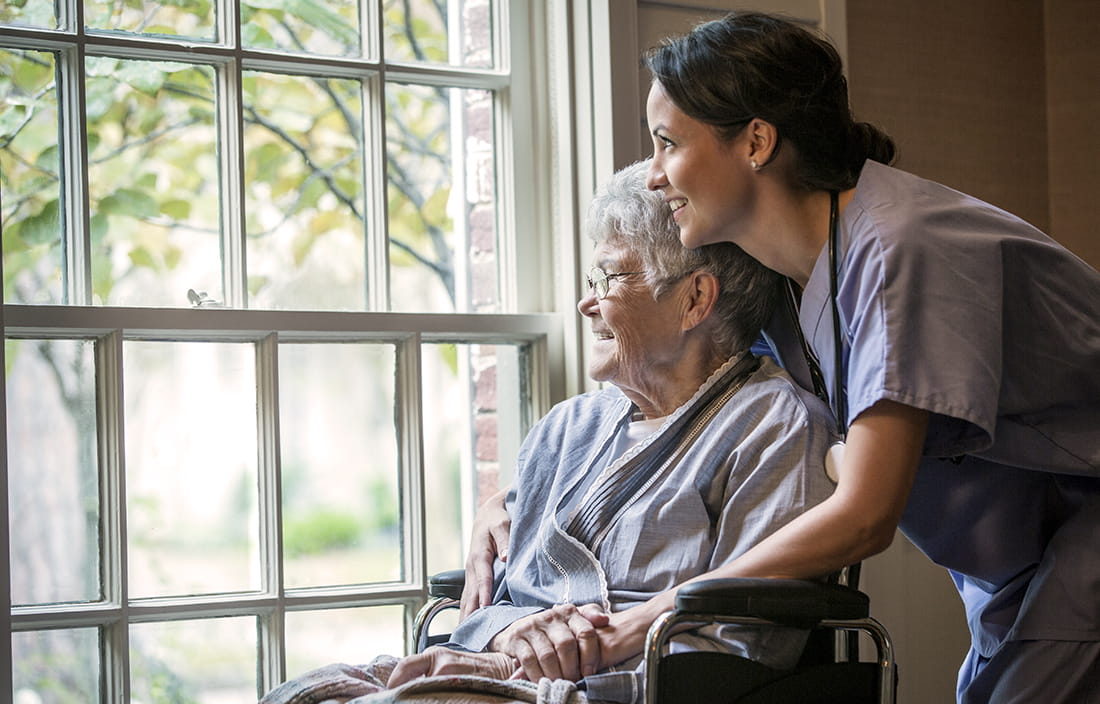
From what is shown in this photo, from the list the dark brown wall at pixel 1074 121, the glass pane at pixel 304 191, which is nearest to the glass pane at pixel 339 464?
the glass pane at pixel 304 191

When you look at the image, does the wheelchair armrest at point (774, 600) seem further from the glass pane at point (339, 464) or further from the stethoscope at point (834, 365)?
the glass pane at point (339, 464)

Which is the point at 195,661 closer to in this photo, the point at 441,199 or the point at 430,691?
the point at 430,691

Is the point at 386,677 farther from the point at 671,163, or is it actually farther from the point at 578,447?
the point at 671,163

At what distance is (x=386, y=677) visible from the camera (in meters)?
1.75

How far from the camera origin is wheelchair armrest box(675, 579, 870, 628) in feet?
4.62

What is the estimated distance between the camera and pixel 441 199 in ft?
8.31

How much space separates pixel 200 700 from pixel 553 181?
128 cm

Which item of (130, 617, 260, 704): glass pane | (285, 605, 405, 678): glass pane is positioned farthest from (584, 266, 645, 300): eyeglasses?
(130, 617, 260, 704): glass pane

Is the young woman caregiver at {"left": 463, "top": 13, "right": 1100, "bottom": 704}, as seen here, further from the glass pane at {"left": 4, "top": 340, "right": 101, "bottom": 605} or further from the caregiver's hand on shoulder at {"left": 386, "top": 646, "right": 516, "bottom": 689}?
the glass pane at {"left": 4, "top": 340, "right": 101, "bottom": 605}

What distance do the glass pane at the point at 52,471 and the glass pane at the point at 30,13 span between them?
1.95 ft

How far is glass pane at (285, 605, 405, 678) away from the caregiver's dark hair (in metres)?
1.27

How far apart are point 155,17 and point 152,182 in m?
0.32

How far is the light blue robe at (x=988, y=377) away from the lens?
4.75 ft

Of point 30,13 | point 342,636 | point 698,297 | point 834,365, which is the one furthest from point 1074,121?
point 30,13
